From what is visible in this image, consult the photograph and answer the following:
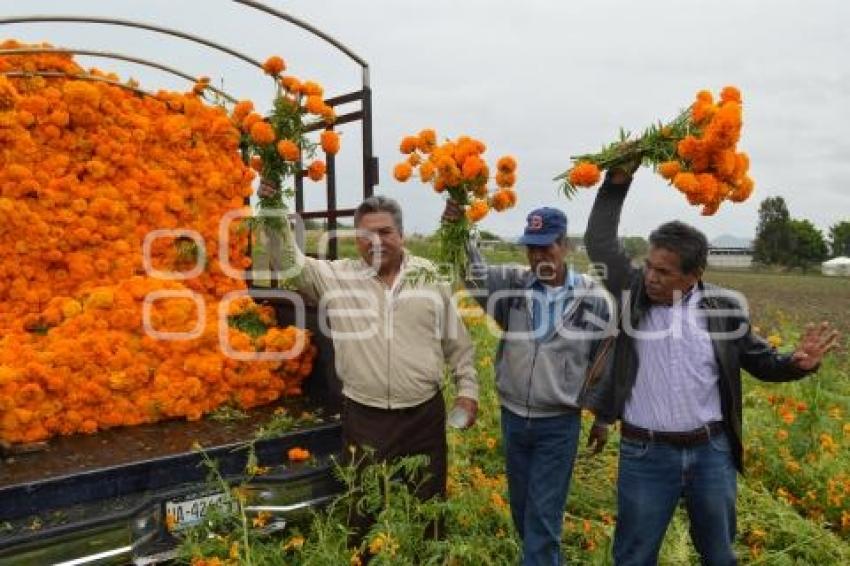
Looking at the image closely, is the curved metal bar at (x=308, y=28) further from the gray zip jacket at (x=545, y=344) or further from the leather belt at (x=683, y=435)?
the leather belt at (x=683, y=435)

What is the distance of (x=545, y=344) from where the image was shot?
10.6 ft

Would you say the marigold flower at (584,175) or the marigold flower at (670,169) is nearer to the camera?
the marigold flower at (670,169)

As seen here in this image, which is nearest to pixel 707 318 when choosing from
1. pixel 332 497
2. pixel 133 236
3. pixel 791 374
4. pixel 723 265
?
pixel 791 374

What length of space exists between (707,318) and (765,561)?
164 cm

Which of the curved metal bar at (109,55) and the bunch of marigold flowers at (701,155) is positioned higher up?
the curved metal bar at (109,55)

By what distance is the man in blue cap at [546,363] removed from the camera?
10.6 feet

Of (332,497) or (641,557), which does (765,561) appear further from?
(332,497)

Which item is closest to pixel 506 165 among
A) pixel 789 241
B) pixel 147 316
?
pixel 147 316

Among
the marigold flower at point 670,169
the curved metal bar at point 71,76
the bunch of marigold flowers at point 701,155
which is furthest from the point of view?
the curved metal bar at point 71,76

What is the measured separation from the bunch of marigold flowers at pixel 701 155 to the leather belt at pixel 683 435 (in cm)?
90

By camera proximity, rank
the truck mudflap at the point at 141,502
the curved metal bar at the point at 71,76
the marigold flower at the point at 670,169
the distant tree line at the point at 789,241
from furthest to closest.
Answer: the distant tree line at the point at 789,241, the curved metal bar at the point at 71,76, the truck mudflap at the point at 141,502, the marigold flower at the point at 670,169

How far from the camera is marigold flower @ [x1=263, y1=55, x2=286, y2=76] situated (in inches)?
132

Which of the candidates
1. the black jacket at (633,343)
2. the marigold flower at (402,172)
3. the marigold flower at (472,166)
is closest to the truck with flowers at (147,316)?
the marigold flower at (402,172)

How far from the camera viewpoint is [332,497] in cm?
328
